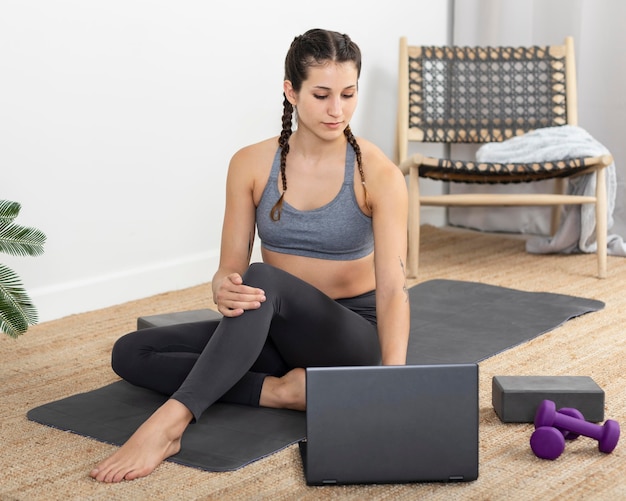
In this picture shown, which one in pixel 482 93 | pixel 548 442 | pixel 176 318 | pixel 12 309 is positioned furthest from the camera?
pixel 482 93

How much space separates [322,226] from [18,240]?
677mm

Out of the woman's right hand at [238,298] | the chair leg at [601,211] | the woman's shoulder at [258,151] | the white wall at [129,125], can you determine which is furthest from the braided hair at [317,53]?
the chair leg at [601,211]

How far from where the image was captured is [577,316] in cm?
263

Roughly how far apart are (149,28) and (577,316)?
4.77ft

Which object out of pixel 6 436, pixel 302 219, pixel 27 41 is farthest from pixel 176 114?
pixel 6 436

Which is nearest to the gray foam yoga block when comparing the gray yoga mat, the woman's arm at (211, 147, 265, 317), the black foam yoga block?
the gray yoga mat

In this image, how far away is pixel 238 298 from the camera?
1.67m

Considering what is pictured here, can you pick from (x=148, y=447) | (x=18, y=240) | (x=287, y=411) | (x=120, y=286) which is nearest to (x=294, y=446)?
(x=287, y=411)

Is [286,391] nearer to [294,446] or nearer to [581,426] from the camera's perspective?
[294,446]

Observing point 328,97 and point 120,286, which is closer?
point 328,97

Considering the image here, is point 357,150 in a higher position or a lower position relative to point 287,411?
higher

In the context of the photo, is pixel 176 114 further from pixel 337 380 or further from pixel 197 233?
pixel 337 380

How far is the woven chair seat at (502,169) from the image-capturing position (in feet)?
10.4

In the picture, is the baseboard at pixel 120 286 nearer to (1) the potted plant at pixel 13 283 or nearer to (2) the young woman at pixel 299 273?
(1) the potted plant at pixel 13 283
